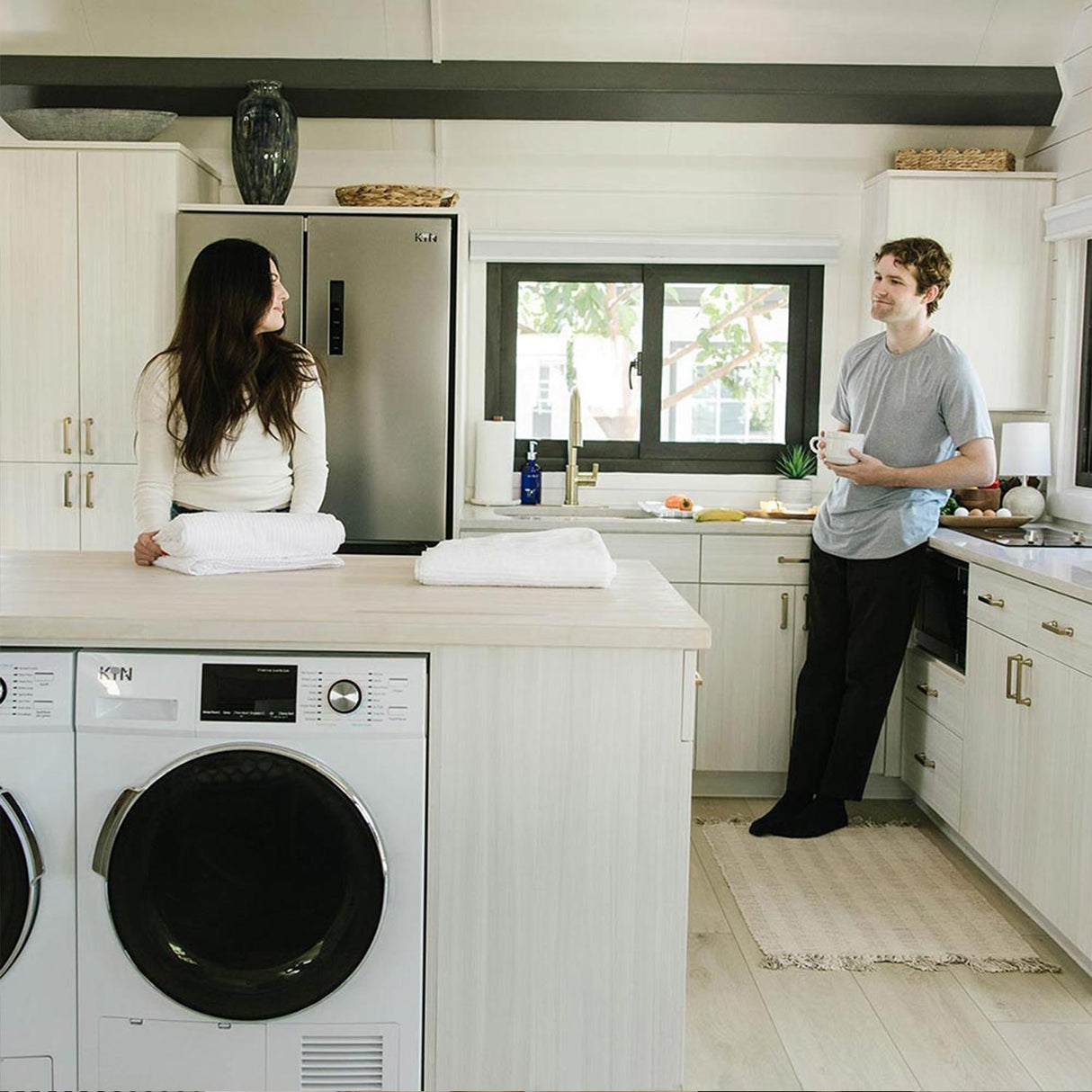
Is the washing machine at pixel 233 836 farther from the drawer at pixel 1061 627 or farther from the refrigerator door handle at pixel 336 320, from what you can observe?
the refrigerator door handle at pixel 336 320

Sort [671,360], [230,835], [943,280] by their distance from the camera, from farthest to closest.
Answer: [671,360] → [943,280] → [230,835]

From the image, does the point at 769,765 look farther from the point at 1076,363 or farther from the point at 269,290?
the point at 269,290

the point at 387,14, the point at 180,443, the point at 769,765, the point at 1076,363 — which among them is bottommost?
the point at 769,765

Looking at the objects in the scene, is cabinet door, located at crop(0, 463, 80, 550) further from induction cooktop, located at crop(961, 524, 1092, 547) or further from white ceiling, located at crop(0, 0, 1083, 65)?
induction cooktop, located at crop(961, 524, 1092, 547)

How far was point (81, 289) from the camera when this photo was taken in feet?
13.6

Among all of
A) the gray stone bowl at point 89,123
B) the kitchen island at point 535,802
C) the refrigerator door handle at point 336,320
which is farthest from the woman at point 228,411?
the gray stone bowl at point 89,123

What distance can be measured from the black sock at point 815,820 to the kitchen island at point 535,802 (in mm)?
1628

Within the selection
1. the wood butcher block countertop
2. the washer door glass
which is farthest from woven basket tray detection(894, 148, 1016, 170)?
the washer door glass

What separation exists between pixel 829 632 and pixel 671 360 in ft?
4.41

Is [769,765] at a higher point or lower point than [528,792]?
lower

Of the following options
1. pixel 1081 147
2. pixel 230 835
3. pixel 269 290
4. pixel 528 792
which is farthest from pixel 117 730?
pixel 1081 147

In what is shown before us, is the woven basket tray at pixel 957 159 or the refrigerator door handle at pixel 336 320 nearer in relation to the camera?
the refrigerator door handle at pixel 336 320

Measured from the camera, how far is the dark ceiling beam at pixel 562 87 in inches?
165

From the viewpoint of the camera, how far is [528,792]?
2201mm
